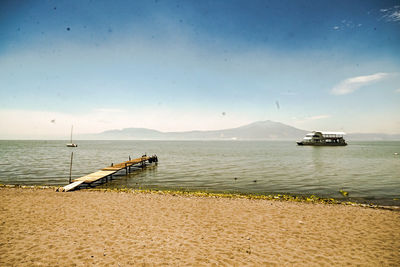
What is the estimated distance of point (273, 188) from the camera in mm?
21125

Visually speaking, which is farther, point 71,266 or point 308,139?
point 308,139

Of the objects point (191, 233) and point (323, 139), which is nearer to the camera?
point (191, 233)

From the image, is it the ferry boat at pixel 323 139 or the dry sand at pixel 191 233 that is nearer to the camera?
the dry sand at pixel 191 233

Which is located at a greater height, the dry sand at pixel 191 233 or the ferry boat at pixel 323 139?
the ferry boat at pixel 323 139

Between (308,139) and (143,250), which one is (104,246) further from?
(308,139)

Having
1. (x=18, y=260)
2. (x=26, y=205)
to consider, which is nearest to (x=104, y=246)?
(x=18, y=260)

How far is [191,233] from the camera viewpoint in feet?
30.7

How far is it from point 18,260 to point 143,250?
13.5 ft

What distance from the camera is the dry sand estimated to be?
7.25m

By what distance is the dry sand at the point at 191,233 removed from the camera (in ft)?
23.8

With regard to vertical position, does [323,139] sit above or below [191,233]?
above

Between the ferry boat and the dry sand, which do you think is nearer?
the dry sand

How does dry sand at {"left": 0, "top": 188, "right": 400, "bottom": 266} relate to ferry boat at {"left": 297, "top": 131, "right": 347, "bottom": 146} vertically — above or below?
below

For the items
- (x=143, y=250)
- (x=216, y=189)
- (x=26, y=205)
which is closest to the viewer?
(x=143, y=250)
